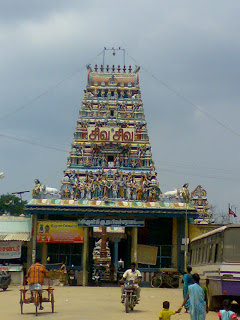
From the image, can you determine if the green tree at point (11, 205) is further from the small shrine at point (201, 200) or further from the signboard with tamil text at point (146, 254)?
the signboard with tamil text at point (146, 254)

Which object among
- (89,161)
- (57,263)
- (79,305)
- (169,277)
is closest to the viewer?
(79,305)

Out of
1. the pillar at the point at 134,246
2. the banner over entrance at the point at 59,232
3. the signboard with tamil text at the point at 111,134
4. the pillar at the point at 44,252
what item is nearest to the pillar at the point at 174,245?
the pillar at the point at 134,246

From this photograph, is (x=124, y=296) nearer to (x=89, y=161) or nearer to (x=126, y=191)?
(x=126, y=191)

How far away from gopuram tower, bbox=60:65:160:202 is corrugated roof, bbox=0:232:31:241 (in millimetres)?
7392

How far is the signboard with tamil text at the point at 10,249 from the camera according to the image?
3659 centimetres

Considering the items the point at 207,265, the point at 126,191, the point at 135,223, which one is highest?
the point at 126,191

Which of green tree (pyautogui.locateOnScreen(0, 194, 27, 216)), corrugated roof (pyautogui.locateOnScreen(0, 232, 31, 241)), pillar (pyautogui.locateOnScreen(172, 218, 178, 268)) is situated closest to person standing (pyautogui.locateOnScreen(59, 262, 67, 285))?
corrugated roof (pyautogui.locateOnScreen(0, 232, 31, 241))

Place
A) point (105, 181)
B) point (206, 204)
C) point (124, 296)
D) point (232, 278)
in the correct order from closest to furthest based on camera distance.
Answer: point (232, 278) → point (124, 296) → point (105, 181) → point (206, 204)

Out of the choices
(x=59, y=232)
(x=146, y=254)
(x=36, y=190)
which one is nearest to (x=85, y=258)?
(x=59, y=232)

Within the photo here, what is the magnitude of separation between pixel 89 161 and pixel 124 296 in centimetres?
3008

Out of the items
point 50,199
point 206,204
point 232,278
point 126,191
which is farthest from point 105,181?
point 232,278

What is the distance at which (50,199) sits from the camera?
37219 millimetres

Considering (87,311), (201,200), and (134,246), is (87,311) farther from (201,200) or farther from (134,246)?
(201,200)

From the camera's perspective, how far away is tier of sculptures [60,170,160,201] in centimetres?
4403
